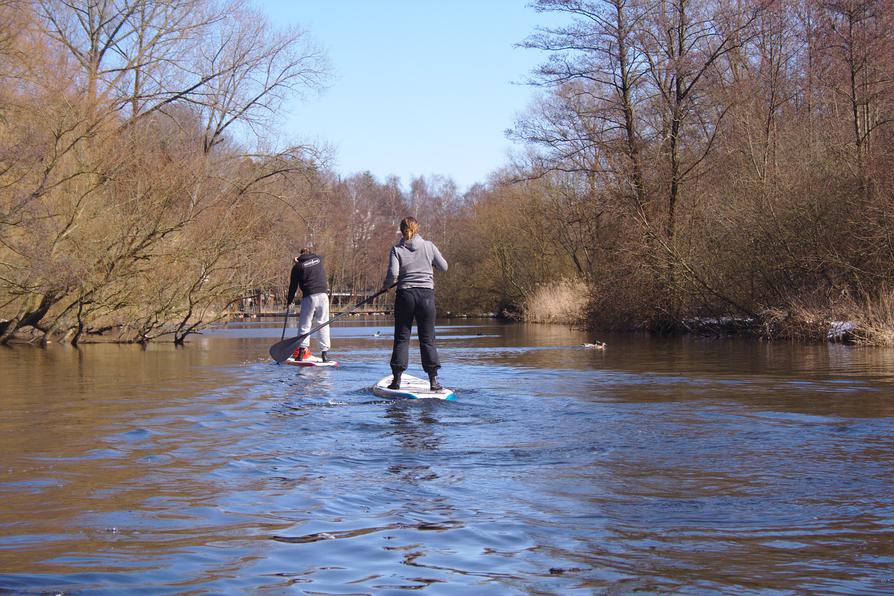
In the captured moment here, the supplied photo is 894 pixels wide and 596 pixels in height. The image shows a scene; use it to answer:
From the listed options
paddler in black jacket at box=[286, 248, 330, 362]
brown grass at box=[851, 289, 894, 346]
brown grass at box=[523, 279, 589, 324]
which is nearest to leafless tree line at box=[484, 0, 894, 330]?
brown grass at box=[851, 289, 894, 346]

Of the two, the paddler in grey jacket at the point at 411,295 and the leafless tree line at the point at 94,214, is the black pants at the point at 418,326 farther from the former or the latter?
the leafless tree line at the point at 94,214

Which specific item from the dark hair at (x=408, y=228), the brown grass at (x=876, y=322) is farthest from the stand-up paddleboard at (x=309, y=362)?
the brown grass at (x=876, y=322)

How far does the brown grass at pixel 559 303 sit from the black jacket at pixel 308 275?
68.4 feet

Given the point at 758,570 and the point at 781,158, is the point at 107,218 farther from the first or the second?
the point at 758,570

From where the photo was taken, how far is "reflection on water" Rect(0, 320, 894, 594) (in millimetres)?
3998

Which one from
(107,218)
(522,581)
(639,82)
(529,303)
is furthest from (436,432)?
(529,303)

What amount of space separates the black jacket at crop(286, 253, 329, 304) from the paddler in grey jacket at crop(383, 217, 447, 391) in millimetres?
5565

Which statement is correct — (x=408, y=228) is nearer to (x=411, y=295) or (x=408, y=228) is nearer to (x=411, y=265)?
(x=411, y=265)

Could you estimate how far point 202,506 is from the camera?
522 cm

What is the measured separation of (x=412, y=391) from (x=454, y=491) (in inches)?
198

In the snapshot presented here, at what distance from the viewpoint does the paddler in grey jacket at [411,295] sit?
431 inches

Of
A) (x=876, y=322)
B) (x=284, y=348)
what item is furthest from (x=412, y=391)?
(x=876, y=322)

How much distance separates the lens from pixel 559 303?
1668 inches

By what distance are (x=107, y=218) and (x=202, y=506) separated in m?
19.5
